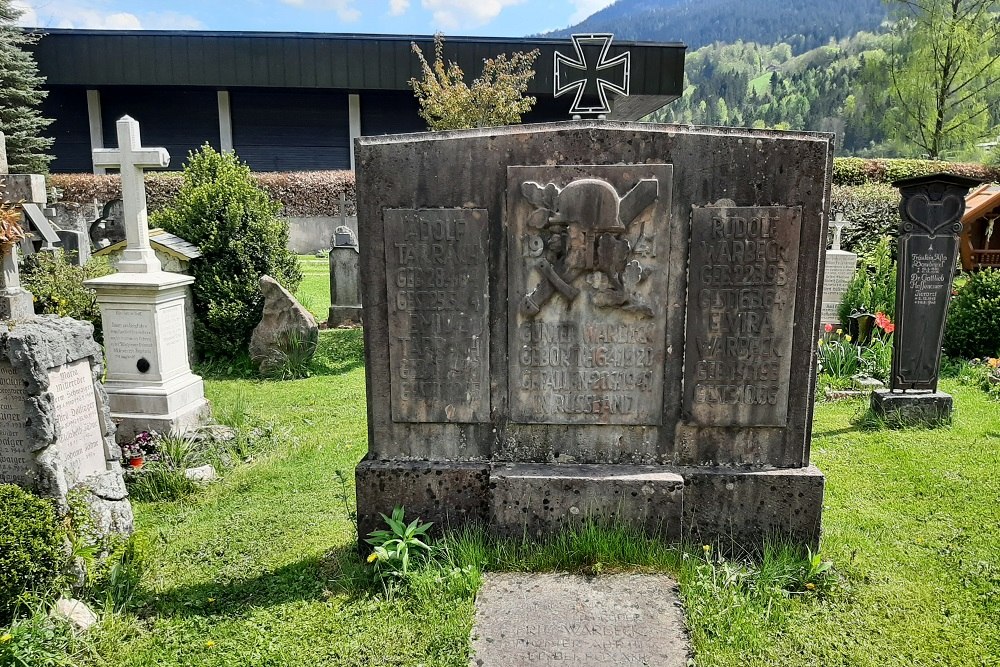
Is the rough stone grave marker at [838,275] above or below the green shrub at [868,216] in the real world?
below

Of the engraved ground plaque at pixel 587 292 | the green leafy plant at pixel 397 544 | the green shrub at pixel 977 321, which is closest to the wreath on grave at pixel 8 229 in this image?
the green leafy plant at pixel 397 544

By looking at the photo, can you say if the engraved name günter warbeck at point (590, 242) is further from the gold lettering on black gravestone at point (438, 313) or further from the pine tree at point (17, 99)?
the pine tree at point (17, 99)

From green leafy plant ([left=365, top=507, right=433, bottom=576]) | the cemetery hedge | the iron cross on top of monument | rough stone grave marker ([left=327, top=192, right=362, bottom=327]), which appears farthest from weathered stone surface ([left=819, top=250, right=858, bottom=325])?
the cemetery hedge

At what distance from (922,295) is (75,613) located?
23.8ft

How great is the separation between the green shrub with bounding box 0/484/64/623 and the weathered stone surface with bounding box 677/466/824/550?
3351mm

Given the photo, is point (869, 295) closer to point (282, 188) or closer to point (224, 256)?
point (224, 256)

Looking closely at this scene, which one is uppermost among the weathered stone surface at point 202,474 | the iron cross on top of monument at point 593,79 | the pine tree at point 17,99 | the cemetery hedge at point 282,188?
the pine tree at point 17,99

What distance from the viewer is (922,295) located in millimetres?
6613

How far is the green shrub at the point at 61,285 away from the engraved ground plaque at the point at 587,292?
7.23 meters

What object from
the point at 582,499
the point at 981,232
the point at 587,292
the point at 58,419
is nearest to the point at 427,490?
the point at 582,499

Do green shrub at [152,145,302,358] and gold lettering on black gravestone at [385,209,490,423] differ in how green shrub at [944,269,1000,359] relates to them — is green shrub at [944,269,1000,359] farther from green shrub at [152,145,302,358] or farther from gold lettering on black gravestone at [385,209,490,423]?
green shrub at [152,145,302,358]

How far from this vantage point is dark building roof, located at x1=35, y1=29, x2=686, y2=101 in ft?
79.0

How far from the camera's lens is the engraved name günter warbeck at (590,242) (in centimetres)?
368

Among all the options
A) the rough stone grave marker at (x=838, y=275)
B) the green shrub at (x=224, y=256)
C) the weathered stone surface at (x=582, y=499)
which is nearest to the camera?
the weathered stone surface at (x=582, y=499)
